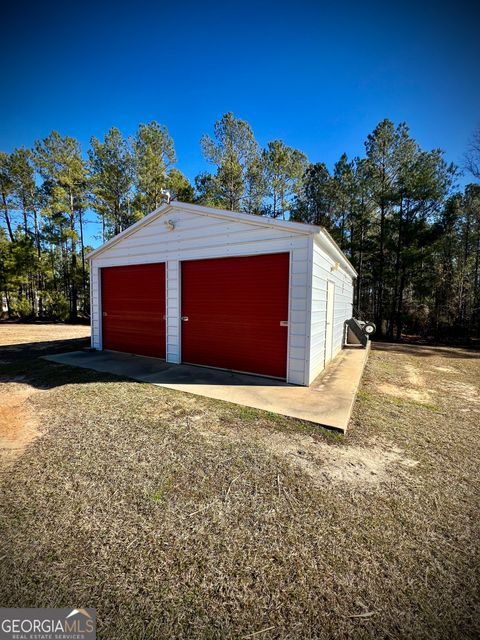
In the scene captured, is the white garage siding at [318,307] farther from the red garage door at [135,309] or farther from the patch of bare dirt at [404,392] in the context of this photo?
the red garage door at [135,309]

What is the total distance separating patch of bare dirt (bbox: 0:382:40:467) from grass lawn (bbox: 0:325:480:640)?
1.2 inches

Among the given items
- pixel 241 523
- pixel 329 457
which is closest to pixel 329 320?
pixel 329 457

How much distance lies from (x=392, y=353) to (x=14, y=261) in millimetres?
22866

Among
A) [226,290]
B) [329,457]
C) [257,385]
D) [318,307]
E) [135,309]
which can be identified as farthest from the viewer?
[135,309]

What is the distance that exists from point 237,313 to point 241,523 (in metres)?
4.14

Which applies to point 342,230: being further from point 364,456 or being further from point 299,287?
point 364,456

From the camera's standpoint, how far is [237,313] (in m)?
5.77

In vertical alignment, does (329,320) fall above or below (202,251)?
below

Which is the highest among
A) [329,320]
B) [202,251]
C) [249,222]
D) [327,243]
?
[249,222]

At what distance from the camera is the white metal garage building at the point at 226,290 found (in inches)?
199

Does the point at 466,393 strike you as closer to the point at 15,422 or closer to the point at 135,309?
the point at 15,422

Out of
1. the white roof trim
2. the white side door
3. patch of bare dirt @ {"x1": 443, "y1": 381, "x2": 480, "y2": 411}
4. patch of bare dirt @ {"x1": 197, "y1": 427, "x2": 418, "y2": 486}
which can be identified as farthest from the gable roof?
patch of bare dirt @ {"x1": 443, "y1": 381, "x2": 480, "y2": 411}

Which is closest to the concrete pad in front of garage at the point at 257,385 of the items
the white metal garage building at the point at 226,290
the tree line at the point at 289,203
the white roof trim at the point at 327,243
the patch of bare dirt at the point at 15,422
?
the white metal garage building at the point at 226,290

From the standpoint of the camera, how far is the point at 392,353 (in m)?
9.72
